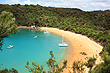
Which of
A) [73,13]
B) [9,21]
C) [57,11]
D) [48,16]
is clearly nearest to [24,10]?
[48,16]

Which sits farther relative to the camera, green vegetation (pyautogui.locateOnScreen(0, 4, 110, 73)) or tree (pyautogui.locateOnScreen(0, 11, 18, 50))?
green vegetation (pyautogui.locateOnScreen(0, 4, 110, 73))

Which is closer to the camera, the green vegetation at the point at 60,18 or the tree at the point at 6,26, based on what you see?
the tree at the point at 6,26

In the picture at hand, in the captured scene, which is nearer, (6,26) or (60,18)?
(6,26)

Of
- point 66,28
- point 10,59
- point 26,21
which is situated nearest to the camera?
point 10,59

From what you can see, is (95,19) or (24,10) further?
(24,10)

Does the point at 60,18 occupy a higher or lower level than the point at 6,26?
higher

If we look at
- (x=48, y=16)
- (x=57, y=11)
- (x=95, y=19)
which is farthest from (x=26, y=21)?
(x=95, y=19)

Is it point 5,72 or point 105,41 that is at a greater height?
point 5,72

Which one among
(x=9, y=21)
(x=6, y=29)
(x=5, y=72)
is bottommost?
(x=5, y=72)

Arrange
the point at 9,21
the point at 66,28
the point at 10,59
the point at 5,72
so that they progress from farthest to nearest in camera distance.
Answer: the point at 66,28
the point at 10,59
the point at 9,21
the point at 5,72

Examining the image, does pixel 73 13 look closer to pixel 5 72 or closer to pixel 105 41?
pixel 105 41
